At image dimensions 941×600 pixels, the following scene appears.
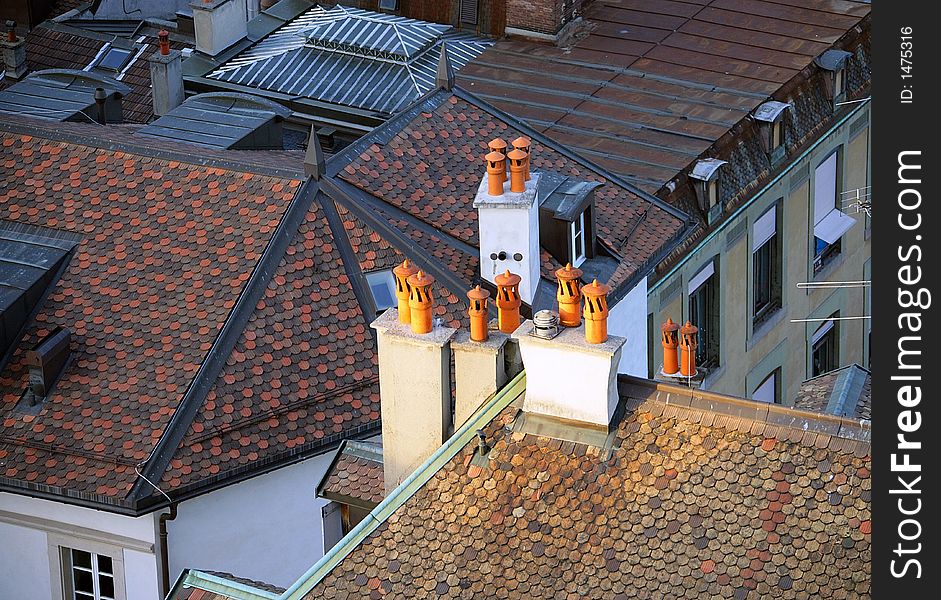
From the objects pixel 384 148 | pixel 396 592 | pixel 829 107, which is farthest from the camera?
pixel 829 107

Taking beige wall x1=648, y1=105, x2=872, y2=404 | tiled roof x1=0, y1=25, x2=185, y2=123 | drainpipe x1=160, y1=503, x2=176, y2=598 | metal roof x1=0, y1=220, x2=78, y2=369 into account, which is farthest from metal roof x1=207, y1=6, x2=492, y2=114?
drainpipe x1=160, y1=503, x2=176, y2=598

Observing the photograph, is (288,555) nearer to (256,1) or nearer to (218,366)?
(218,366)

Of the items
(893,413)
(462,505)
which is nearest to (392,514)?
(462,505)

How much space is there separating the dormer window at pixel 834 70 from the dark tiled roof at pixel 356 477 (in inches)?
1127

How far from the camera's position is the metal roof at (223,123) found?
53.3 m

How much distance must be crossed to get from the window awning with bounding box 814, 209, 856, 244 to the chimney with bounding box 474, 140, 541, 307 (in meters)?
21.2

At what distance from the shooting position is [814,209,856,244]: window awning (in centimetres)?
6606

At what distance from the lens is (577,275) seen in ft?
108

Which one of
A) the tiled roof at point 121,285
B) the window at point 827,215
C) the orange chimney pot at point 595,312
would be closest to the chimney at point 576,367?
the orange chimney pot at point 595,312

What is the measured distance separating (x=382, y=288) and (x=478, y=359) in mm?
13094

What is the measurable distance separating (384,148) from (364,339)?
227 inches

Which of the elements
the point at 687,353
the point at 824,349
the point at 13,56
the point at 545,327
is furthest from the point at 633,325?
the point at 13,56

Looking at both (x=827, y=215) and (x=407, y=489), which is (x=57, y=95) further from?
(x=407, y=489)

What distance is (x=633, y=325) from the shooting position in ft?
166
